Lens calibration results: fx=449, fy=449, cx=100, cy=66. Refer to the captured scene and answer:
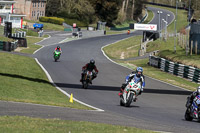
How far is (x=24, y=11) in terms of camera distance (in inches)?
4439

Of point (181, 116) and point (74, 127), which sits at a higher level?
point (74, 127)

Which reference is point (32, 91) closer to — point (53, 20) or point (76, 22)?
point (53, 20)

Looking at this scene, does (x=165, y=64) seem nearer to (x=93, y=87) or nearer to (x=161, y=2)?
(x=93, y=87)

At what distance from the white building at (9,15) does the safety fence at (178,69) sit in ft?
191

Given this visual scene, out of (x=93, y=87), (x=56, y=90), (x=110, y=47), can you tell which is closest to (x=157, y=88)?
(x=93, y=87)

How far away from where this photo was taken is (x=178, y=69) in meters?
39.0

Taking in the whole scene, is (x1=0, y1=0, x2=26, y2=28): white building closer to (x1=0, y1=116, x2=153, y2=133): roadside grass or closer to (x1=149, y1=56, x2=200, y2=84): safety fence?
(x1=149, y1=56, x2=200, y2=84): safety fence

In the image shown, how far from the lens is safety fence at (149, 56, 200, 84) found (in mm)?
35375

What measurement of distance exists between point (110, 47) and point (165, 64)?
30.7 meters

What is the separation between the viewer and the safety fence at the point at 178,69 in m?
35.4

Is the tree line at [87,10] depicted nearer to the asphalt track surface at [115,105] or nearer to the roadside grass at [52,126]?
the asphalt track surface at [115,105]

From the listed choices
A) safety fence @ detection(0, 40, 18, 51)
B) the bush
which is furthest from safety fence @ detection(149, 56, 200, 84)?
the bush

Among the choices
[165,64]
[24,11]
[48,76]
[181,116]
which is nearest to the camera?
[181,116]

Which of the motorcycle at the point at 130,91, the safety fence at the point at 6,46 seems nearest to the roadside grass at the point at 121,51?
the safety fence at the point at 6,46
